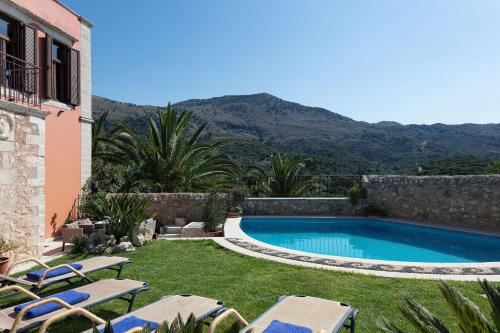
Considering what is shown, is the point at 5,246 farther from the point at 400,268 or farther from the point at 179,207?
the point at 400,268

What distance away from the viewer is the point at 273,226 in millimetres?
14453

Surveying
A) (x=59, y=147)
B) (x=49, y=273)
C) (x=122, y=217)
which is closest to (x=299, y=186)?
(x=122, y=217)

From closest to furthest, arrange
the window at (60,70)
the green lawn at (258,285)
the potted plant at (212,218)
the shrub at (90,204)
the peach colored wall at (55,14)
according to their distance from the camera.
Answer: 1. the green lawn at (258,285)
2. the peach colored wall at (55,14)
3. the window at (60,70)
4. the shrub at (90,204)
5. the potted plant at (212,218)

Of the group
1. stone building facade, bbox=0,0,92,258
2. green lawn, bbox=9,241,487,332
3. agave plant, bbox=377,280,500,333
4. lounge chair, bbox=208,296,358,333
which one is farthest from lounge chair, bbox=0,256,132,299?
agave plant, bbox=377,280,500,333

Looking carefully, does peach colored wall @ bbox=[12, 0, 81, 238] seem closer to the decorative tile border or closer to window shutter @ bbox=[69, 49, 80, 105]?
window shutter @ bbox=[69, 49, 80, 105]

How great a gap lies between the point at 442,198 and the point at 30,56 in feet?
46.9

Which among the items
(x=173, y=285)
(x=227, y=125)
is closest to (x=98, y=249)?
(x=173, y=285)

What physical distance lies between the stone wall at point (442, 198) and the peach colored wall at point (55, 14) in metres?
12.5

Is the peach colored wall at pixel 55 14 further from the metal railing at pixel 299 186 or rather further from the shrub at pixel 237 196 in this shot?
the metal railing at pixel 299 186

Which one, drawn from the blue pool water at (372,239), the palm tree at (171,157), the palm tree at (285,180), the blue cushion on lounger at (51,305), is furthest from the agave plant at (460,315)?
the palm tree at (285,180)

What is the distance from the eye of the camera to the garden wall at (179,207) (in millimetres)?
13023

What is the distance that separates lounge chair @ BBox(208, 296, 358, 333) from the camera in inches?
132

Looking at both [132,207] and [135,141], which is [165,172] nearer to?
[135,141]

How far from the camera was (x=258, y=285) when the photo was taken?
19.7 ft
